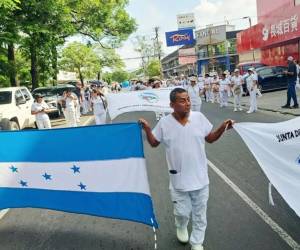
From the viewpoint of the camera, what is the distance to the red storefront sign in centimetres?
2613

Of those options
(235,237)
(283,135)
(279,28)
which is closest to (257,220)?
(235,237)

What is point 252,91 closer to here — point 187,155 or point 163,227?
point 163,227

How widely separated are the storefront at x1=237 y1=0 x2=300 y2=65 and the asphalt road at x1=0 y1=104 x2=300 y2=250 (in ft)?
71.7

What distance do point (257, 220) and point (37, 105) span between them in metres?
9.67

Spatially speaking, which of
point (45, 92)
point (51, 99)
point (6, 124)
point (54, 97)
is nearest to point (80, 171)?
point (6, 124)

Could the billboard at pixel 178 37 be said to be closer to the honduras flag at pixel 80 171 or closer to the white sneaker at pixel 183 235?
the honduras flag at pixel 80 171

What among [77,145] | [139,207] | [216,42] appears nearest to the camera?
[139,207]

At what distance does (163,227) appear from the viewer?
513 cm

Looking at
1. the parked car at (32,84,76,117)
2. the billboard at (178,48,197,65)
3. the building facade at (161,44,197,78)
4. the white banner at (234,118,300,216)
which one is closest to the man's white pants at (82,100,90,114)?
the parked car at (32,84,76,117)

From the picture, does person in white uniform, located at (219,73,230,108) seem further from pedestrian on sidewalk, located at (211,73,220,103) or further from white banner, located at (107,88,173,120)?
white banner, located at (107,88,173,120)

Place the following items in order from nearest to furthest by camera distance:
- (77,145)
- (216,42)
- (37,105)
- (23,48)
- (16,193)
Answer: (77,145) < (16,193) < (37,105) < (23,48) < (216,42)

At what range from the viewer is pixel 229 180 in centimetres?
702

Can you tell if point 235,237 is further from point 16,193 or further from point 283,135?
point 16,193

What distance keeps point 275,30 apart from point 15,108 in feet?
66.6
